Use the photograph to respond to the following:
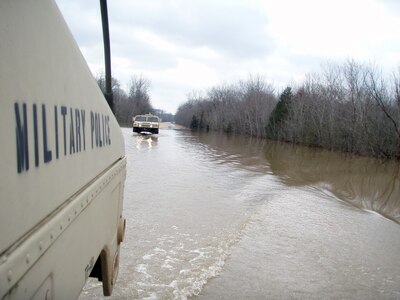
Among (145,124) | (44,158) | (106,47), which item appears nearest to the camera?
(44,158)

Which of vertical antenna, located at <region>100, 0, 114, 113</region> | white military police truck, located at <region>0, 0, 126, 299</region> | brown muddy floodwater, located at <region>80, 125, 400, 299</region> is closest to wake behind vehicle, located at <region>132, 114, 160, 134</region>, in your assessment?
brown muddy floodwater, located at <region>80, 125, 400, 299</region>

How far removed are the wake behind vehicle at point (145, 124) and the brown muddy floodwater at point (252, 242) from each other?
89.8ft

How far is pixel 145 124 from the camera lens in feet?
125

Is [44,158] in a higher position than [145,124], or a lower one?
lower

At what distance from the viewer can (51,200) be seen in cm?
126

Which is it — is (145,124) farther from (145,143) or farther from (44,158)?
(44,158)

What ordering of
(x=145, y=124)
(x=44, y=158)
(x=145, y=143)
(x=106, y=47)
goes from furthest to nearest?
(x=145, y=124) < (x=145, y=143) < (x=106, y=47) < (x=44, y=158)

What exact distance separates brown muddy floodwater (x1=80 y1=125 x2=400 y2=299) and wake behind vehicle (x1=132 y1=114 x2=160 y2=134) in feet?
89.8

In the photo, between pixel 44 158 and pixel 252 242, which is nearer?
pixel 44 158

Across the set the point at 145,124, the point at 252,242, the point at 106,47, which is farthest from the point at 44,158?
the point at 145,124

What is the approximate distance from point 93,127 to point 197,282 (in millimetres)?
3041

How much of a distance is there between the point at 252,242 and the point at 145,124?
3340cm

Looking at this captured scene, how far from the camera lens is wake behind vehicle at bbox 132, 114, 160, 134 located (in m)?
38.2

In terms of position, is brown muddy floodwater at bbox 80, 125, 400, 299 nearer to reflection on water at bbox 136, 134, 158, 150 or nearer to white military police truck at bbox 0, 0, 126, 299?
white military police truck at bbox 0, 0, 126, 299
